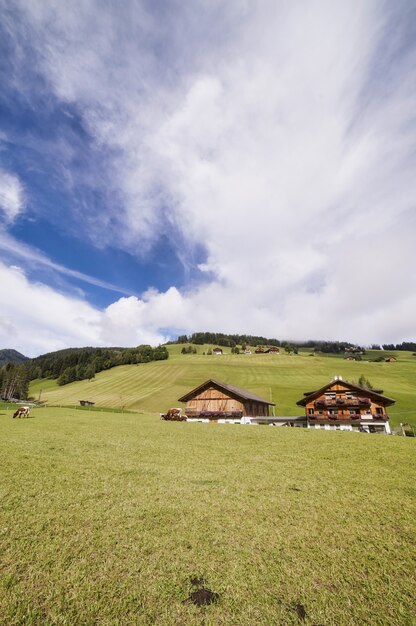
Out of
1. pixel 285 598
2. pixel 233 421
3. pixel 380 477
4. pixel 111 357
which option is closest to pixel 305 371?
pixel 233 421

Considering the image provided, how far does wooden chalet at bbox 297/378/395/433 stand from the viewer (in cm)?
5103

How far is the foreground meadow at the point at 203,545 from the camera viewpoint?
4.41 metres

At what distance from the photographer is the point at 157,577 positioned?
509cm

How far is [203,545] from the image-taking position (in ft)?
20.3

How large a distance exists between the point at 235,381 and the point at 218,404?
53.7 m

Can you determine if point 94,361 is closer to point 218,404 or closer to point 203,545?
point 218,404

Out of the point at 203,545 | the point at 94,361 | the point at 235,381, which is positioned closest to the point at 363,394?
the point at 203,545

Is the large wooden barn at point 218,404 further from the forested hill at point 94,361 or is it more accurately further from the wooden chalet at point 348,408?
the forested hill at point 94,361

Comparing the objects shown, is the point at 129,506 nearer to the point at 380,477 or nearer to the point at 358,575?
the point at 358,575

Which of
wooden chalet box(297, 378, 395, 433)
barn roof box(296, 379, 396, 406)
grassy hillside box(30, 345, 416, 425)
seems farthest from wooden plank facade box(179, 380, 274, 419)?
grassy hillside box(30, 345, 416, 425)

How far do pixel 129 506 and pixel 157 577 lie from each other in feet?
10.9

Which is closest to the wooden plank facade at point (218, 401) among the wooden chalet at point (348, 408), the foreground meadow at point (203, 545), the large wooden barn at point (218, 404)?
the large wooden barn at point (218, 404)

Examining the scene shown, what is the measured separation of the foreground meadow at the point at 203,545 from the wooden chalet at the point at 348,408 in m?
45.0

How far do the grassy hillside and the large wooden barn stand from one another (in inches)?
821
